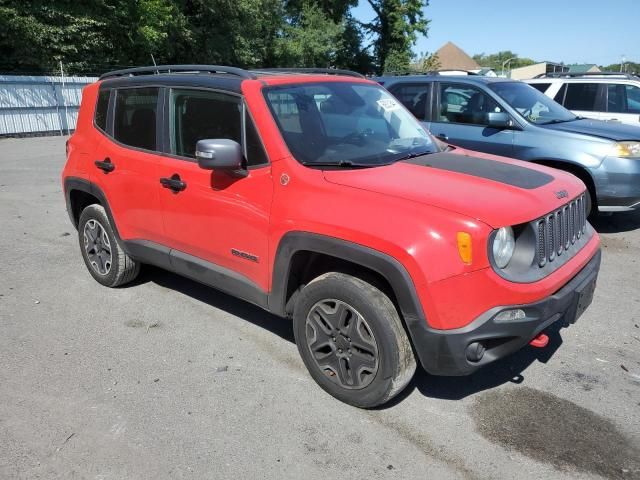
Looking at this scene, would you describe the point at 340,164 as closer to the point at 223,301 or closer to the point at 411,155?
the point at 411,155

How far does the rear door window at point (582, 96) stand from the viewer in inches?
374

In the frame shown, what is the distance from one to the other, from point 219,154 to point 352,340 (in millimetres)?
1323

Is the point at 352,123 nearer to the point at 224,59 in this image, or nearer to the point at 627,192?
the point at 627,192

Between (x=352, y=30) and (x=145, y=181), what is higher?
(x=352, y=30)

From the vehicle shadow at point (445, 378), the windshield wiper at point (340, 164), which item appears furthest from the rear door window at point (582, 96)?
the windshield wiper at point (340, 164)

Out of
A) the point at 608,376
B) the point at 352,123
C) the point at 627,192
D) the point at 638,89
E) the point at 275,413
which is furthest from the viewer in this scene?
the point at 638,89

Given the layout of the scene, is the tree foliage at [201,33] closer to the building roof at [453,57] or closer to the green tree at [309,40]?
the green tree at [309,40]

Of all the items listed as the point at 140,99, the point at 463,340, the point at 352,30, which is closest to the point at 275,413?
the point at 463,340

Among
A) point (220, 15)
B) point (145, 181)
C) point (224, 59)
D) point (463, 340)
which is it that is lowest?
point (463, 340)

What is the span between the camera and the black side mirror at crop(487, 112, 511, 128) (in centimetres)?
658

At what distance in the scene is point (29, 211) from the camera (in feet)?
25.9

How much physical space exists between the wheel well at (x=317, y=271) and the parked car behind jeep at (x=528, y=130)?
365 centimetres

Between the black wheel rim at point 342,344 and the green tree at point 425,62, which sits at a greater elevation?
the green tree at point 425,62

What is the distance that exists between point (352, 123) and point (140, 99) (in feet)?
5.62
